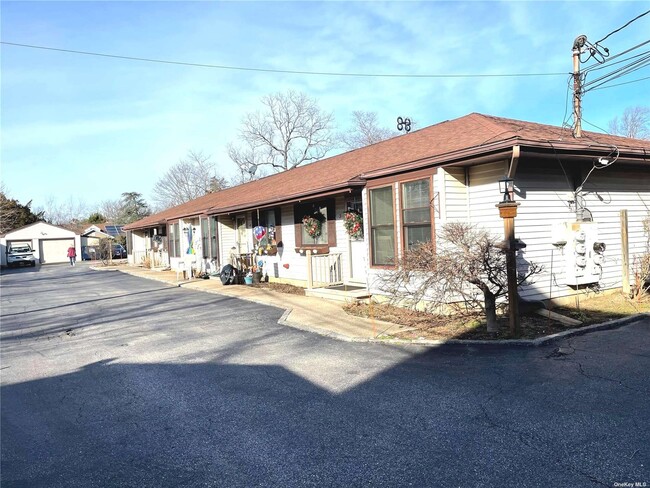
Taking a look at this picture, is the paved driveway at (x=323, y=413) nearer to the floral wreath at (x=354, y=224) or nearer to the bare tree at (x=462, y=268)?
the bare tree at (x=462, y=268)

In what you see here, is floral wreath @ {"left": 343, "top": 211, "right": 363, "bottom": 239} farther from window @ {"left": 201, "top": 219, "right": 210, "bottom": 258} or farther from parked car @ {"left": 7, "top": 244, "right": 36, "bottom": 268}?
parked car @ {"left": 7, "top": 244, "right": 36, "bottom": 268}

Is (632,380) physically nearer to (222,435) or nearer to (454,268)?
(454,268)

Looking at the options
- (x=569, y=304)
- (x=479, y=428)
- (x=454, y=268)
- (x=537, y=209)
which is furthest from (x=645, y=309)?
(x=479, y=428)

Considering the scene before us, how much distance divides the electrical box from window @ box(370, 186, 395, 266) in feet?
10.2

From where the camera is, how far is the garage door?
45562 mm

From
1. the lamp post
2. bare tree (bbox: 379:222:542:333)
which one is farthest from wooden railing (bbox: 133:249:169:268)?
the lamp post

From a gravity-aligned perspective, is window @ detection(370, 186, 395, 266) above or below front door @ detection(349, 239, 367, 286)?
above

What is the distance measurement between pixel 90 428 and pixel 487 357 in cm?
460

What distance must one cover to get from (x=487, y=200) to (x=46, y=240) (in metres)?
47.1

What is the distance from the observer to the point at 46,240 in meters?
45.5

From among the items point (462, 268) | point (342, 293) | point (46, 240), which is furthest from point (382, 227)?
point (46, 240)

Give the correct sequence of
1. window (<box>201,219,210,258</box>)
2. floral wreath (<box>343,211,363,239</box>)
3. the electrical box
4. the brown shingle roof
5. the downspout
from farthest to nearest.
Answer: window (<box>201,219,210,258</box>)
floral wreath (<box>343,211,363,239</box>)
the electrical box
the brown shingle roof
the downspout

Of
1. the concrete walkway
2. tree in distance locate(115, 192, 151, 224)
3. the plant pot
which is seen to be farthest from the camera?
tree in distance locate(115, 192, 151, 224)

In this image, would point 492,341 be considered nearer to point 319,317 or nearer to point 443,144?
point 319,317
